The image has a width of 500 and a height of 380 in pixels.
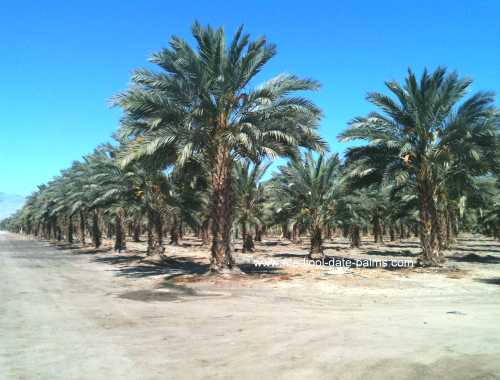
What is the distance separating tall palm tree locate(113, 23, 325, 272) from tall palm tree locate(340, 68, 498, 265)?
3653mm

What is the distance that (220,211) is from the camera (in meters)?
15.6

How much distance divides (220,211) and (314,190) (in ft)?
29.9

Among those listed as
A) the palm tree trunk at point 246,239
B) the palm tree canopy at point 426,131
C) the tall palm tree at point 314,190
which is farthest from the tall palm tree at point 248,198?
the palm tree canopy at point 426,131

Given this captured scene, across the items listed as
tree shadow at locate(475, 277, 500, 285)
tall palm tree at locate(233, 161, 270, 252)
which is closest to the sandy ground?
tree shadow at locate(475, 277, 500, 285)

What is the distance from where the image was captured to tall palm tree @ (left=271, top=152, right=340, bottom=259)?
23625mm

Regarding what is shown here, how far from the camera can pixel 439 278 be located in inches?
583

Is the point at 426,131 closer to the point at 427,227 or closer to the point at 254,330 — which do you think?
the point at 427,227

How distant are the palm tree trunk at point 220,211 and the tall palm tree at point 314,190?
8.44 m

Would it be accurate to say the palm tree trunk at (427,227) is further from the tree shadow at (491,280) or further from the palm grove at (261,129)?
the tree shadow at (491,280)

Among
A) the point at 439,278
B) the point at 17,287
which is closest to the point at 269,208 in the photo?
the point at 439,278

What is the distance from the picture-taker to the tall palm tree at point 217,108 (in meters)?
14.9

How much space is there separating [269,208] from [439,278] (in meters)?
17.5

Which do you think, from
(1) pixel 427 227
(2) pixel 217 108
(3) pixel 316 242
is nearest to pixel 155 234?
(3) pixel 316 242

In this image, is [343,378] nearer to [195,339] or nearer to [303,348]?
[303,348]
